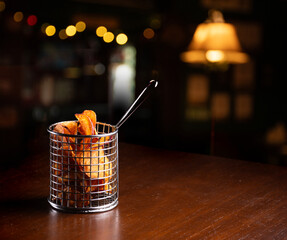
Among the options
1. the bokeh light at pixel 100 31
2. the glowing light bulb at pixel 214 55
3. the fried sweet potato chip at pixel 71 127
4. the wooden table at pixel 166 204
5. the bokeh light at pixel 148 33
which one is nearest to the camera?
the wooden table at pixel 166 204

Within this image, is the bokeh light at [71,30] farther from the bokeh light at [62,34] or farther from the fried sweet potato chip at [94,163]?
the fried sweet potato chip at [94,163]

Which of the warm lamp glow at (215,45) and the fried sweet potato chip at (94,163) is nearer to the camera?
the fried sweet potato chip at (94,163)

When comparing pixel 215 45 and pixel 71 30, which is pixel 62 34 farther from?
pixel 215 45

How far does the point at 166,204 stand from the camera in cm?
100

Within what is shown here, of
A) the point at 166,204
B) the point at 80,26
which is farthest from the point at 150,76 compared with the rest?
the point at 166,204

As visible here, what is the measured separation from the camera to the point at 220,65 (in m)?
1.99

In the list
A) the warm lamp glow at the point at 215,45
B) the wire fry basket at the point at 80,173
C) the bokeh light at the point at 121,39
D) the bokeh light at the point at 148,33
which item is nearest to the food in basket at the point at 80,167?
the wire fry basket at the point at 80,173

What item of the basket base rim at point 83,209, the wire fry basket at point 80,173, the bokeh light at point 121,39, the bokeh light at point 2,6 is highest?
the bokeh light at point 2,6

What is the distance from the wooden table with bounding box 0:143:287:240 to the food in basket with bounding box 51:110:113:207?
0.05m

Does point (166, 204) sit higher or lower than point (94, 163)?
lower

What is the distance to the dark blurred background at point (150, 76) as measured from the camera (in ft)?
6.20

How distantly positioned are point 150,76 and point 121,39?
1.07ft

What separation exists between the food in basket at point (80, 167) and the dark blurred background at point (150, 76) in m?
0.67

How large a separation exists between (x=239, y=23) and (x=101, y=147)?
1202mm
